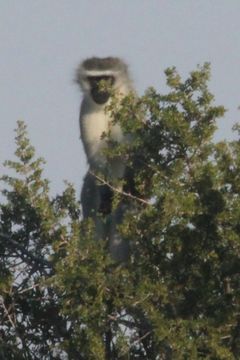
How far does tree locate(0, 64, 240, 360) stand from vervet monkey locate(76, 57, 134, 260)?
1818 millimetres

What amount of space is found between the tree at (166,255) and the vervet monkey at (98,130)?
5.96ft

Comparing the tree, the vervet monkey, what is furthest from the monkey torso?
the tree

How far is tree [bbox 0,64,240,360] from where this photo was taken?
7.89 m

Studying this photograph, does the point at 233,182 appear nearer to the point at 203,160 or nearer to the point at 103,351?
the point at 203,160

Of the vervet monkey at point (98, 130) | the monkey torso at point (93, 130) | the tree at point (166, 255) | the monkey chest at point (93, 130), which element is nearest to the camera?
the tree at point (166, 255)

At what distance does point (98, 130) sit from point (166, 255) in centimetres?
337

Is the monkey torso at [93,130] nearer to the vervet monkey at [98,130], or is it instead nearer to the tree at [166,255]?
the vervet monkey at [98,130]

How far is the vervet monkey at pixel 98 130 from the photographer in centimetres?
1076

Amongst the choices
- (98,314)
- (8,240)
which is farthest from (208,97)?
(8,240)

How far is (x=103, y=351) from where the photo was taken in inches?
313

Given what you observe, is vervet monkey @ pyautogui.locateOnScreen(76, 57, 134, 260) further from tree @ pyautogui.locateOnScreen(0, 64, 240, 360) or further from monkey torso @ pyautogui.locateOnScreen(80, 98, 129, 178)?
tree @ pyautogui.locateOnScreen(0, 64, 240, 360)

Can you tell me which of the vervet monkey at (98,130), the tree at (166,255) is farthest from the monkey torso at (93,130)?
the tree at (166,255)

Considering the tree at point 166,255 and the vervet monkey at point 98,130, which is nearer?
the tree at point 166,255

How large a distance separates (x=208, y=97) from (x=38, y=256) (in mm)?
2136
